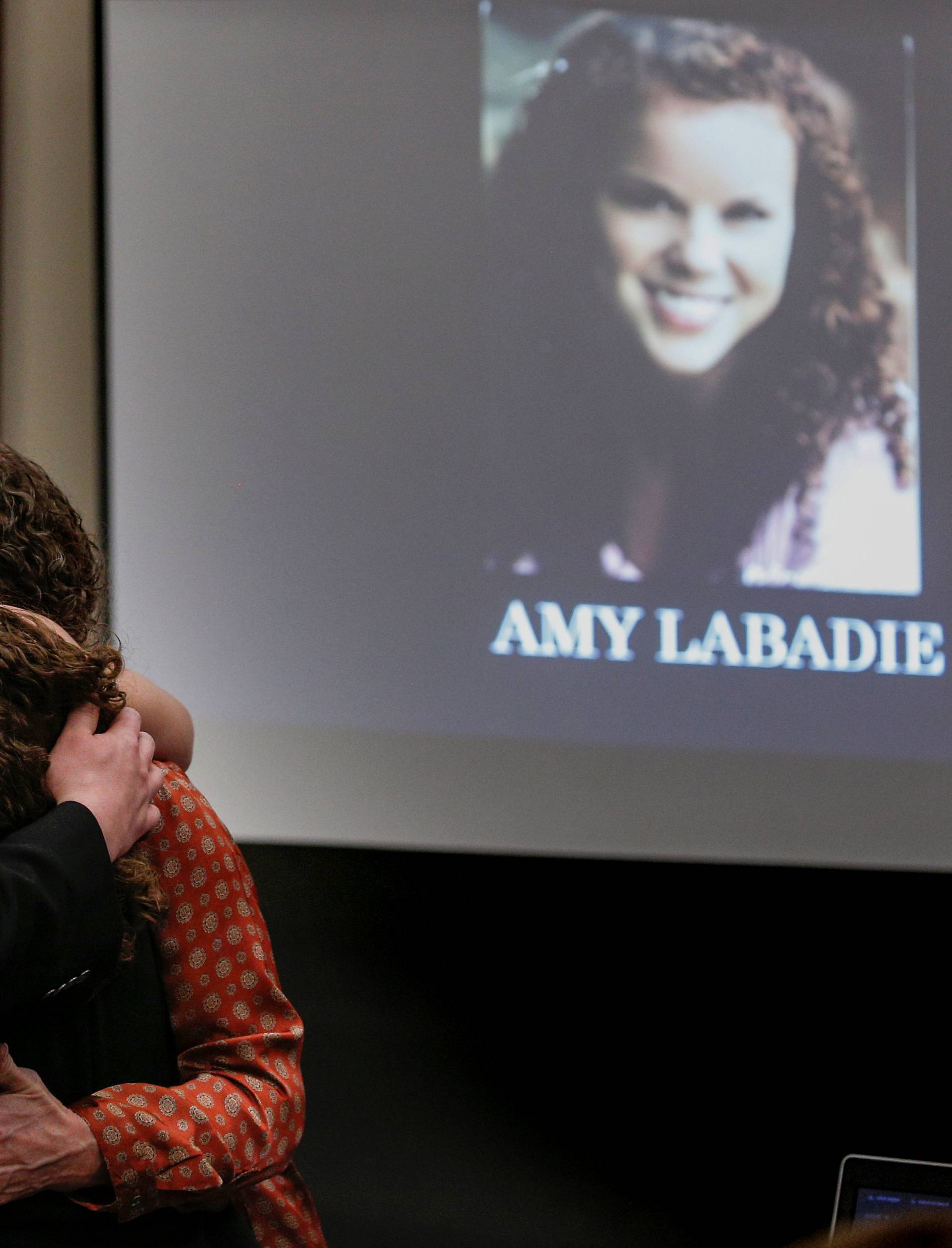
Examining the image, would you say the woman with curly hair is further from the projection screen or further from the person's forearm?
the projection screen

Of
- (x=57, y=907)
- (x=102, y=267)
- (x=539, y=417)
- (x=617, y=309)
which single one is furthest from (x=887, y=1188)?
(x=102, y=267)

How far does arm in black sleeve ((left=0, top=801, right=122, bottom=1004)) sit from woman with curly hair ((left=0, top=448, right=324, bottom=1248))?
0.02 m

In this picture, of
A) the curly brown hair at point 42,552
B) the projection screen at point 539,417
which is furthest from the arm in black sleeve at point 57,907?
the projection screen at point 539,417

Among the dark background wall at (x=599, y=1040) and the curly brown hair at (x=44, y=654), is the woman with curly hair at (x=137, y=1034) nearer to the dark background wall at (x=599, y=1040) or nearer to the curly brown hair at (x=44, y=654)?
the curly brown hair at (x=44, y=654)

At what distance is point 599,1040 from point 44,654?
172 centimetres

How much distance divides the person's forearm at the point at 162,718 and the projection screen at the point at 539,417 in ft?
3.39

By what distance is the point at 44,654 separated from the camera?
0.91m

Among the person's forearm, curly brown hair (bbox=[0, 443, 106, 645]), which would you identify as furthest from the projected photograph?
curly brown hair (bbox=[0, 443, 106, 645])

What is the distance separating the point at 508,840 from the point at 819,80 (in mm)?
1418

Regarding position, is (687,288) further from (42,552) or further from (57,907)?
(57,907)

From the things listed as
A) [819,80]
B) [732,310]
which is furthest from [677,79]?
[732,310]

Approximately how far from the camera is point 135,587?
233 cm

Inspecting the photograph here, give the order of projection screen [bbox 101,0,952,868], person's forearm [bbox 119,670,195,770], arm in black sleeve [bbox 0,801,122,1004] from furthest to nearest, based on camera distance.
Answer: projection screen [bbox 101,0,952,868], person's forearm [bbox 119,670,195,770], arm in black sleeve [bbox 0,801,122,1004]

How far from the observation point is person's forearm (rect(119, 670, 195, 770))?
1188mm
